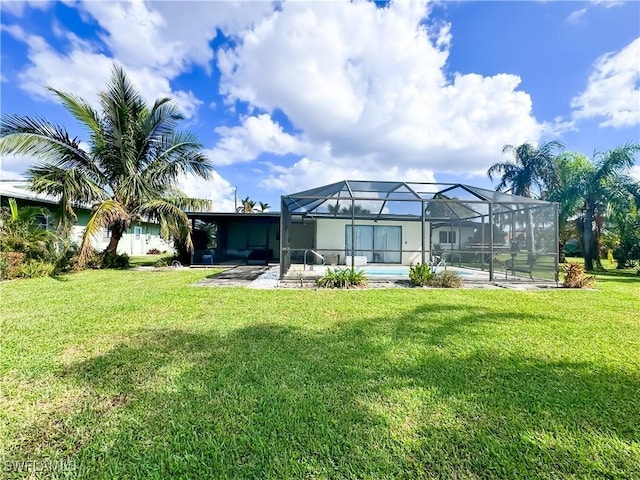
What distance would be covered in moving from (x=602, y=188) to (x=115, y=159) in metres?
21.7

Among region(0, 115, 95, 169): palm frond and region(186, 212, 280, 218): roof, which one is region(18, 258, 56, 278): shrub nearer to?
region(0, 115, 95, 169): palm frond

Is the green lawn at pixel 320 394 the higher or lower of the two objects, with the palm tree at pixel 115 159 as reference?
lower

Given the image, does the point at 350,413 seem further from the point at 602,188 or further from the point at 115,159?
the point at 602,188

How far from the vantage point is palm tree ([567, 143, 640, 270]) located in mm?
14180

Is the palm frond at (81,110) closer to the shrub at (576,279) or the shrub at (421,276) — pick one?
the shrub at (421,276)

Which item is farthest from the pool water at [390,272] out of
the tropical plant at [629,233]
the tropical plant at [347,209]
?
the tropical plant at [629,233]

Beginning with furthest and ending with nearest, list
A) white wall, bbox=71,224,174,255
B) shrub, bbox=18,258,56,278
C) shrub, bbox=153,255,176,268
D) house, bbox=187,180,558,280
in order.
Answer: white wall, bbox=71,224,174,255 → shrub, bbox=153,255,176,268 → house, bbox=187,180,558,280 → shrub, bbox=18,258,56,278

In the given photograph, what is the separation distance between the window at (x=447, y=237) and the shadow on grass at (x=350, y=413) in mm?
10761

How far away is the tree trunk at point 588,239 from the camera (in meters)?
15.0

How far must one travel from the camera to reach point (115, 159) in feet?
38.2

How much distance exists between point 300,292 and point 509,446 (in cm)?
576

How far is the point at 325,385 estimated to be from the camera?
2.86 metres

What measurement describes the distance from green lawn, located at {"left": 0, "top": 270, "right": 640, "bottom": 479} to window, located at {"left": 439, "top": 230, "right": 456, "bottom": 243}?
8.32 metres

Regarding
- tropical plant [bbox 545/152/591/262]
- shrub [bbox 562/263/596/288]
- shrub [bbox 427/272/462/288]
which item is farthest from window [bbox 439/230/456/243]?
tropical plant [bbox 545/152/591/262]
